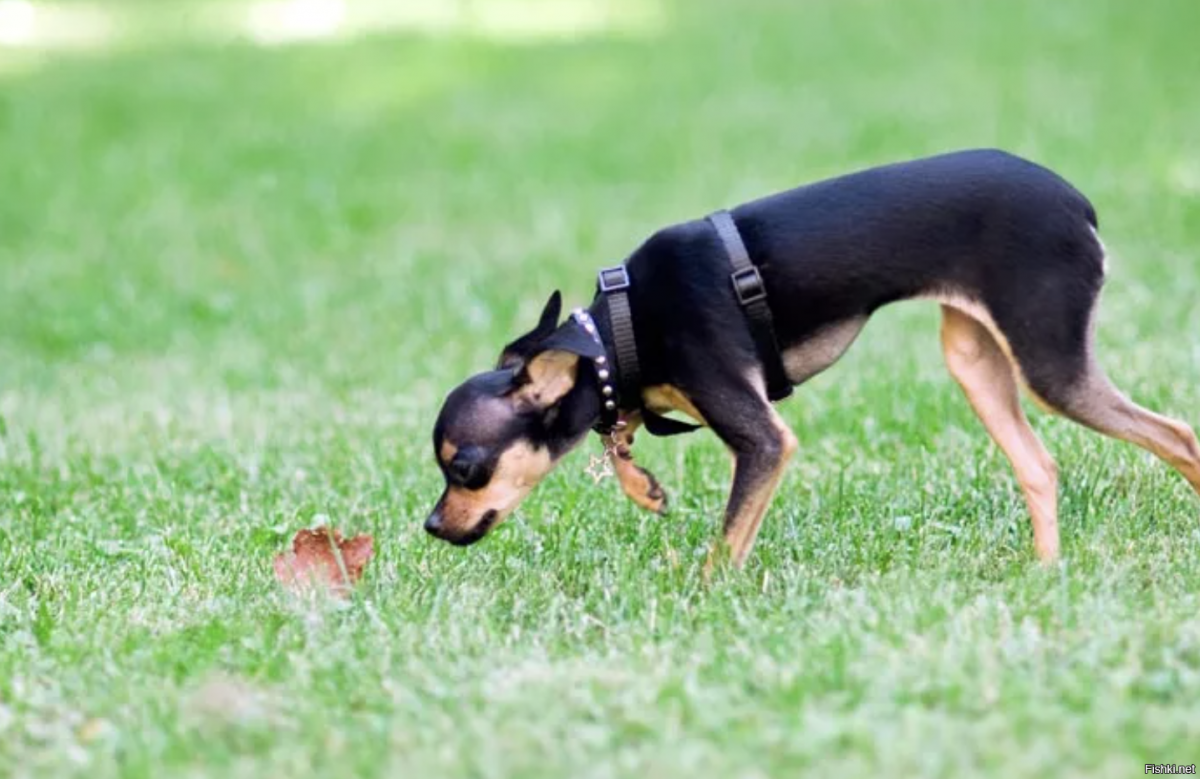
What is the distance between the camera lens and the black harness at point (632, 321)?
16.5 ft

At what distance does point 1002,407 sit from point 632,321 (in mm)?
1140

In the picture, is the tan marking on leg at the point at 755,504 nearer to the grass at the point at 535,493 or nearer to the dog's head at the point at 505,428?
the grass at the point at 535,493

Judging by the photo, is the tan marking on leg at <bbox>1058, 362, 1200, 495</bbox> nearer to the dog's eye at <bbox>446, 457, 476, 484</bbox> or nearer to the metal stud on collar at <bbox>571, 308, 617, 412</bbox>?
the metal stud on collar at <bbox>571, 308, 617, 412</bbox>

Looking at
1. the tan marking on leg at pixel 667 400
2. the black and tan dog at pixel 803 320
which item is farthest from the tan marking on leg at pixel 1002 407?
the tan marking on leg at pixel 667 400

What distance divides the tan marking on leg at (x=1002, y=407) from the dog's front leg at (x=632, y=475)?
933 mm

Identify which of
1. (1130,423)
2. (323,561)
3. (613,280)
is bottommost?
(323,561)

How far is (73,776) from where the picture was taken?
3.78 metres

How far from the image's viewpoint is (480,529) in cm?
514

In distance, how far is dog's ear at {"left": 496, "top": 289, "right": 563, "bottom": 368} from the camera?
5035 millimetres

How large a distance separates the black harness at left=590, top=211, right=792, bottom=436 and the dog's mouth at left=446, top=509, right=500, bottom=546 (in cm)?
42

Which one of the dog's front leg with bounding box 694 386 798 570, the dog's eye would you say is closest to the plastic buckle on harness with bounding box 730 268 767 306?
the dog's front leg with bounding box 694 386 798 570

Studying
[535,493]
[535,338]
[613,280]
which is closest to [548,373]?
[535,338]

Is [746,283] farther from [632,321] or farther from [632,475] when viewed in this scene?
[632,475]

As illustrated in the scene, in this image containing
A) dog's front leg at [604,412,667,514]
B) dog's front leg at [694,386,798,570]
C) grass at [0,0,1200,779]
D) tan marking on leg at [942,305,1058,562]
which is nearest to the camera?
grass at [0,0,1200,779]
